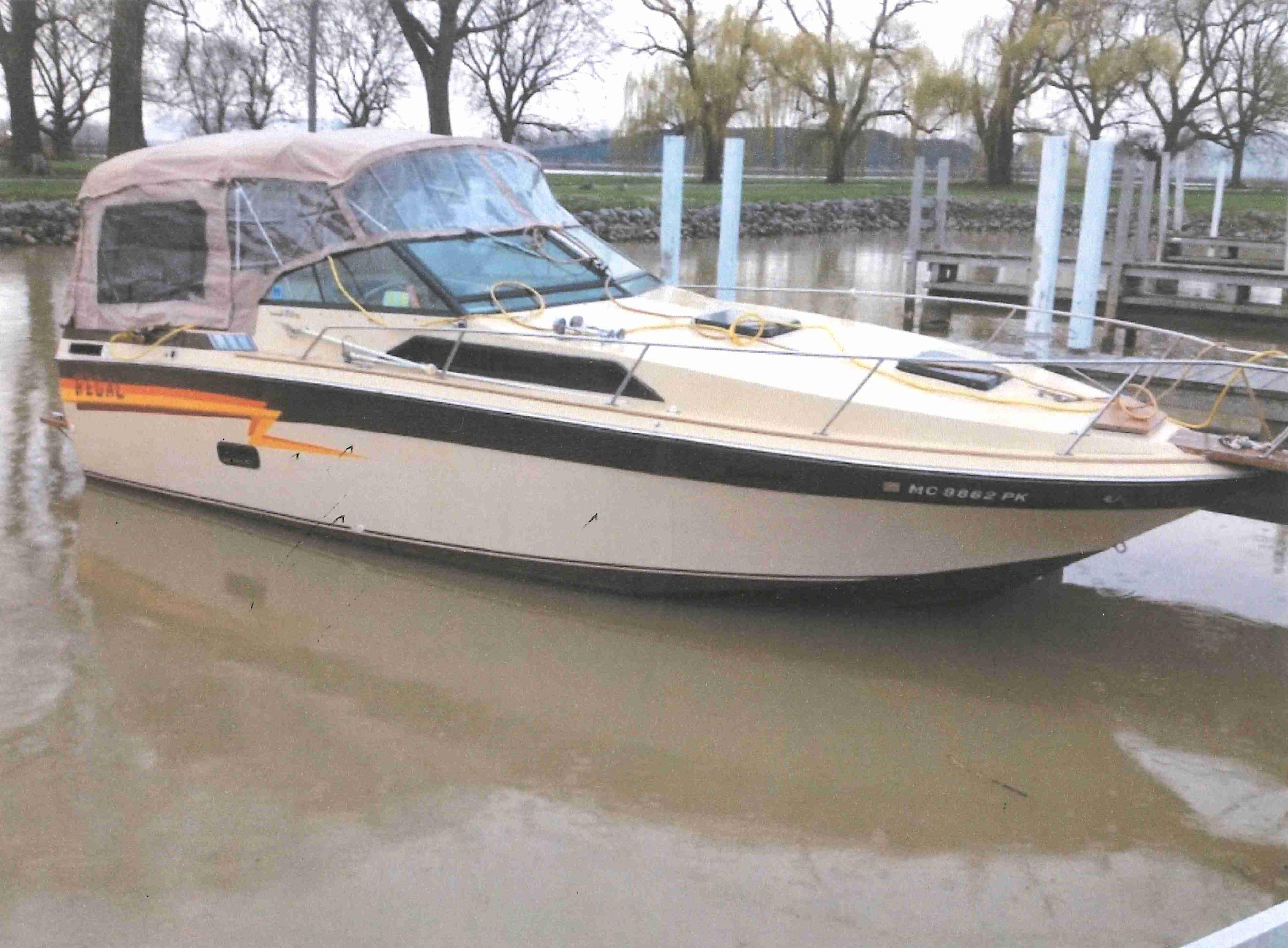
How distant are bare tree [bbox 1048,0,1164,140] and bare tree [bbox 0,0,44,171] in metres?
25.4

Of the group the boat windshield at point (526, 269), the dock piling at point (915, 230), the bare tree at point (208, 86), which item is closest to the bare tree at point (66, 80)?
the bare tree at point (208, 86)

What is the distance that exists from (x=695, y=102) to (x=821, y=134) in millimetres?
6247

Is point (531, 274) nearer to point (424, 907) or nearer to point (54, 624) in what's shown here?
point (54, 624)

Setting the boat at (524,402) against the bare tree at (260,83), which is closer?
the boat at (524,402)

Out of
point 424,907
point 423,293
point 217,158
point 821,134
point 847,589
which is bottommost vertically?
point 424,907

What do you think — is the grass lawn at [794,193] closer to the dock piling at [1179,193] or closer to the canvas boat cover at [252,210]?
the dock piling at [1179,193]

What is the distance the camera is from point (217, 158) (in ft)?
22.6

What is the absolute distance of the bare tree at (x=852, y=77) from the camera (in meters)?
36.3

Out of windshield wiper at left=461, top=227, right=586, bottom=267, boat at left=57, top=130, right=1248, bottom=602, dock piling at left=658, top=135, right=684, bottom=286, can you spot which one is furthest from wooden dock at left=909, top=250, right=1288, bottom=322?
boat at left=57, top=130, right=1248, bottom=602

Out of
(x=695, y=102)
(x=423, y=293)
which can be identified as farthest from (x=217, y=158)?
(x=695, y=102)

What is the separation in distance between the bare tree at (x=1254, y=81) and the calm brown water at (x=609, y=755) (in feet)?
109

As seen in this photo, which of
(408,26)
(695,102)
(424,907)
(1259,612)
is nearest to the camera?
(424,907)

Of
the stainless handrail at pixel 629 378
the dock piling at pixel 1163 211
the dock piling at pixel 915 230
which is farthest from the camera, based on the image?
the dock piling at pixel 1163 211

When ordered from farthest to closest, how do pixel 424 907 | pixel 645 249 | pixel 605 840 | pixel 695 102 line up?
pixel 695 102 < pixel 645 249 < pixel 605 840 < pixel 424 907
